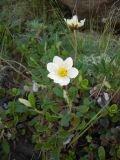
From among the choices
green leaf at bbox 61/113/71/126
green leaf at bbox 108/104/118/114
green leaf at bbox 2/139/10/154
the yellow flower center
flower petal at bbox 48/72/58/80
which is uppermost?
the yellow flower center

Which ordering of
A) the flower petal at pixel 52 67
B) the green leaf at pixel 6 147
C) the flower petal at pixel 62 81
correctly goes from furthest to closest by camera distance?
the green leaf at pixel 6 147 < the flower petal at pixel 52 67 < the flower petal at pixel 62 81

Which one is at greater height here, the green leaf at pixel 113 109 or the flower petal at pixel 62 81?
the flower petal at pixel 62 81

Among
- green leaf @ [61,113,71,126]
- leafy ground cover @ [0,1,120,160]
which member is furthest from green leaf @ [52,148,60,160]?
green leaf @ [61,113,71,126]

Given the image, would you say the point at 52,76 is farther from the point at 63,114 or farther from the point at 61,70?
the point at 63,114

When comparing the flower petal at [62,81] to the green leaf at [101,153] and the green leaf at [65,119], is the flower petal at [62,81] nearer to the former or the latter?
the green leaf at [65,119]

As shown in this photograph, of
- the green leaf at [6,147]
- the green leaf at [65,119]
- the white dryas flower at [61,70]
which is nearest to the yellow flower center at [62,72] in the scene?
the white dryas flower at [61,70]

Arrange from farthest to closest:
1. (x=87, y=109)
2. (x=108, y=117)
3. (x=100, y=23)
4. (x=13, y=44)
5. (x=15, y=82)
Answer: (x=100, y=23) → (x=13, y=44) → (x=15, y=82) → (x=108, y=117) → (x=87, y=109)

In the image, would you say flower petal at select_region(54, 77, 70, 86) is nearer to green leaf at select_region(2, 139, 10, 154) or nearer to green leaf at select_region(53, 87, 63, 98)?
Result: green leaf at select_region(53, 87, 63, 98)

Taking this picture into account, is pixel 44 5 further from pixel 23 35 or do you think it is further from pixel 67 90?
pixel 67 90

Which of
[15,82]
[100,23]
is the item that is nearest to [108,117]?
[15,82]
